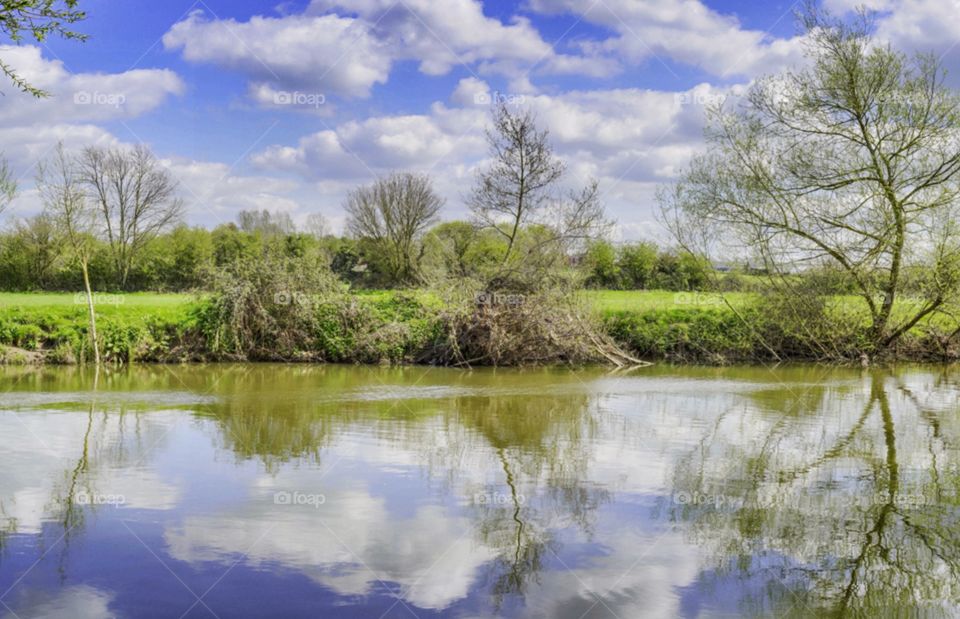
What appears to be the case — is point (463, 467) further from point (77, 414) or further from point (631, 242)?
point (631, 242)

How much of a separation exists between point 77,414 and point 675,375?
43.2 feet

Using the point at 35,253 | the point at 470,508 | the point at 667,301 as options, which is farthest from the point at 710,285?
the point at 35,253

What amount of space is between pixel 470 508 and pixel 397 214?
38.1 m

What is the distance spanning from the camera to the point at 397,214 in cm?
4500

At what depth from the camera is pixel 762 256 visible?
2244 centimetres

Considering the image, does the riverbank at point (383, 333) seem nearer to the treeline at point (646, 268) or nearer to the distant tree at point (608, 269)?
the treeline at point (646, 268)

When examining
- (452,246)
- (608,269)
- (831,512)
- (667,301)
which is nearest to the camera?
(831,512)

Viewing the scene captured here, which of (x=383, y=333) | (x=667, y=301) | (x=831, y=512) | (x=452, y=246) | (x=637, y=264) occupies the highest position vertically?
(x=452, y=246)

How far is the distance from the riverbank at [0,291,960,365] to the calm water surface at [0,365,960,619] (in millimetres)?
5146

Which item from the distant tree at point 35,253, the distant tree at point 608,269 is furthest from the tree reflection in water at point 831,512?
the distant tree at point 35,253

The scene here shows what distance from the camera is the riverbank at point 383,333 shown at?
1992 cm

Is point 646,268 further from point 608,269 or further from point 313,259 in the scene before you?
point 313,259

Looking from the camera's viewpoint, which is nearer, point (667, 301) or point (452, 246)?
point (667, 301)

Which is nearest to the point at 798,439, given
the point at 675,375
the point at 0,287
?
the point at 675,375
